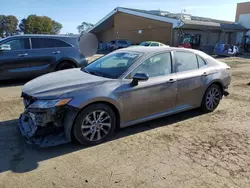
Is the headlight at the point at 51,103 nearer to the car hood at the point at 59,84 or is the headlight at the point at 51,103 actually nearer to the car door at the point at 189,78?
the car hood at the point at 59,84

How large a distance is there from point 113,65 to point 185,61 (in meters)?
1.50

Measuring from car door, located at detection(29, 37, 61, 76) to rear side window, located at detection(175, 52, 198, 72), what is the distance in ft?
17.3

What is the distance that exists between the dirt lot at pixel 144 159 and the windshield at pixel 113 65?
1.09 meters

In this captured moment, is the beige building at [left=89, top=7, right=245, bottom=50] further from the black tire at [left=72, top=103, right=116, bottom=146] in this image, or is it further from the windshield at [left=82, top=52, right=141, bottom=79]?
the black tire at [left=72, top=103, right=116, bottom=146]

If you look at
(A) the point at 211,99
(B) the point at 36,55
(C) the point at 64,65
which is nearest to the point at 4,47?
(B) the point at 36,55

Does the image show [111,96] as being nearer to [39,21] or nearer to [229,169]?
[229,169]

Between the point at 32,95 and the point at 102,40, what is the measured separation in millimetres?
42697

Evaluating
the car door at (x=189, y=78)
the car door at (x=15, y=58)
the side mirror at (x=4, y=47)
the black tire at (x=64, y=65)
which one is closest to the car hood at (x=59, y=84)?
the car door at (x=189, y=78)

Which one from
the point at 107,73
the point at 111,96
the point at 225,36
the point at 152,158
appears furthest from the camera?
the point at 225,36

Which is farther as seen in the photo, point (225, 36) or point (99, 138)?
point (225, 36)

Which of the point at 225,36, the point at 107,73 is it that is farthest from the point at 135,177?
the point at 225,36

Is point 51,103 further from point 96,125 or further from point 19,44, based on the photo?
point 19,44

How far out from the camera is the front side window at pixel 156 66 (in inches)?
166

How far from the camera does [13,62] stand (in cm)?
798
